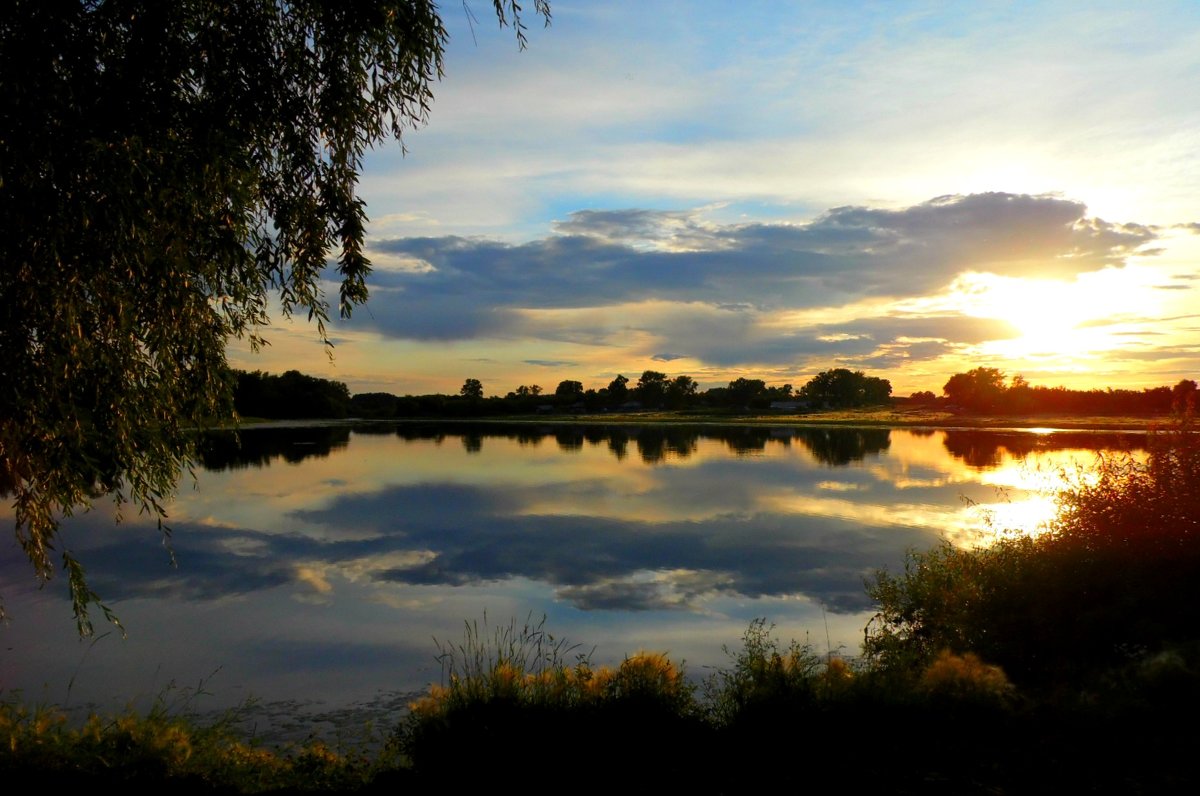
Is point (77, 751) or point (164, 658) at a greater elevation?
point (77, 751)

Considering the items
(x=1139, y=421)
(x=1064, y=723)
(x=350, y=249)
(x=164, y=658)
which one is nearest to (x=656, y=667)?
(x=1064, y=723)

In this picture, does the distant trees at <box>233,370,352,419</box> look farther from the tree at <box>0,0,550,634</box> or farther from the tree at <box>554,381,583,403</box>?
the tree at <box>0,0,550,634</box>

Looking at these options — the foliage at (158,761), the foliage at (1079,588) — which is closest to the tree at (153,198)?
the foliage at (158,761)

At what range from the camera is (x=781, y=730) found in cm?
808

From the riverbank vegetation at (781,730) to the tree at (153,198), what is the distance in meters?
1.98

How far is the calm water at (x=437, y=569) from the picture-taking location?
1218cm

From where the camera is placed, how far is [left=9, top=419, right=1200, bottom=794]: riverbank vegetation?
687cm

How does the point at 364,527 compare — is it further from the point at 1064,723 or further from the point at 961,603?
the point at 1064,723

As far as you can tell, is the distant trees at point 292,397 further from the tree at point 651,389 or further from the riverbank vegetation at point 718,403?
the tree at point 651,389

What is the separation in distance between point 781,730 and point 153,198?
754 centimetres

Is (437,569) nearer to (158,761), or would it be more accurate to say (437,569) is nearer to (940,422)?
(158,761)

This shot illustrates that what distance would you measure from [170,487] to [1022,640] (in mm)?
10902

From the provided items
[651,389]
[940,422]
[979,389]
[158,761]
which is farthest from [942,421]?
[158,761]

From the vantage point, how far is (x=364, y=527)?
25703 mm
